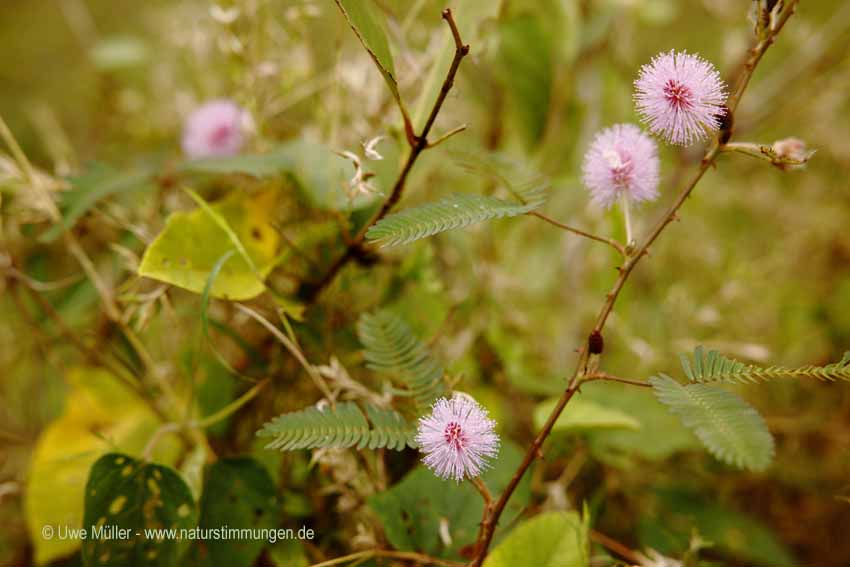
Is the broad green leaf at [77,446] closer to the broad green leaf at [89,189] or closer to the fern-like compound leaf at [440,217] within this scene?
the broad green leaf at [89,189]

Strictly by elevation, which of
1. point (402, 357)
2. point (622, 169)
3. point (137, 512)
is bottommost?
point (137, 512)

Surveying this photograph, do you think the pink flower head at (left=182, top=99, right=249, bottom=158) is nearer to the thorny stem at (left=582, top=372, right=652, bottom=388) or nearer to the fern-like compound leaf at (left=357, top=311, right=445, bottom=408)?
the fern-like compound leaf at (left=357, top=311, right=445, bottom=408)

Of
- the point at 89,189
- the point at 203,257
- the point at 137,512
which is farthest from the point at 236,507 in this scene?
the point at 89,189

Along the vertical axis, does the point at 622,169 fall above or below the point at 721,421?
above

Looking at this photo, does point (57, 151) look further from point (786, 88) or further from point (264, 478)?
point (786, 88)

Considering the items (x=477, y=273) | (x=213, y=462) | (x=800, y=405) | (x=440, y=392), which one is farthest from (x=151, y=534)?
(x=800, y=405)

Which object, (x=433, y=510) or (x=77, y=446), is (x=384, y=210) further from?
(x=77, y=446)
